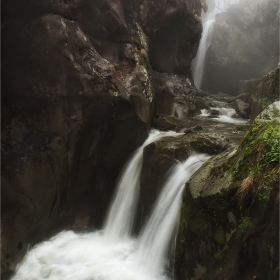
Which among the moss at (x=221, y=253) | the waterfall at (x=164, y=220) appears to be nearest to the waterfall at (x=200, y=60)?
the waterfall at (x=164, y=220)

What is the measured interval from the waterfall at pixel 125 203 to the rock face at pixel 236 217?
239 cm

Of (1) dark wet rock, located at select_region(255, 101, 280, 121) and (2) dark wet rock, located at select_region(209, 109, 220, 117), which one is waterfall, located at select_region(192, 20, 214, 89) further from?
(1) dark wet rock, located at select_region(255, 101, 280, 121)

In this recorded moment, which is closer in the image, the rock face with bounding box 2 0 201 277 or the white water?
the rock face with bounding box 2 0 201 277

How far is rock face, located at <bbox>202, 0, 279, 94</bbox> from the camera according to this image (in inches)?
708

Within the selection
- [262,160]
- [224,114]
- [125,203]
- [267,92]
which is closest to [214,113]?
[224,114]

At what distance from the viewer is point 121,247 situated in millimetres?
5988

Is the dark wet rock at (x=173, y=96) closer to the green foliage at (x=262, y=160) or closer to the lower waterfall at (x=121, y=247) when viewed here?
the lower waterfall at (x=121, y=247)

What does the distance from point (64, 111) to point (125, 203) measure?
2775mm

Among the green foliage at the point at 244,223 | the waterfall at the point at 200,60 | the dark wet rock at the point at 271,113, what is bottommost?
the green foliage at the point at 244,223

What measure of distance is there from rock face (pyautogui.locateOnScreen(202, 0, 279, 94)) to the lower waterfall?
13.8 m

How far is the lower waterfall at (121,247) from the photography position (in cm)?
502

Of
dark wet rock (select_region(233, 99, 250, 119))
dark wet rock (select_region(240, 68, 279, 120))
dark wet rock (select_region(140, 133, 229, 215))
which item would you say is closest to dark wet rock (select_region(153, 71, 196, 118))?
dark wet rock (select_region(233, 99, 250, 119))

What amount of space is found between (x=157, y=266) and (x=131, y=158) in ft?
10.0

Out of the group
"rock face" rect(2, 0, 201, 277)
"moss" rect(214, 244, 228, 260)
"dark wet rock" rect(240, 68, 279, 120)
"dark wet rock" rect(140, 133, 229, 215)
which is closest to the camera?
"moss" rect(214, 244, 228, 260)
